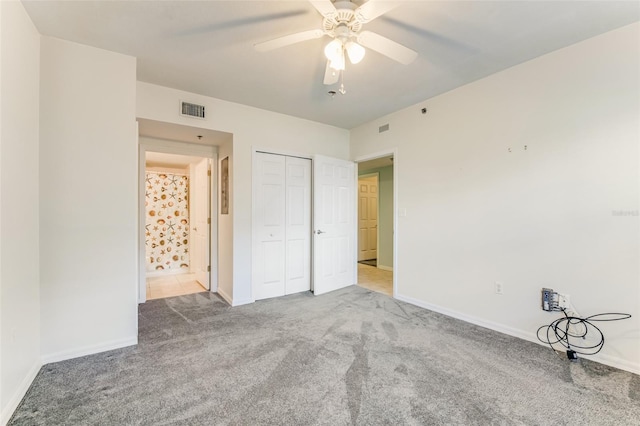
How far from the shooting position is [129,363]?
2186 mm

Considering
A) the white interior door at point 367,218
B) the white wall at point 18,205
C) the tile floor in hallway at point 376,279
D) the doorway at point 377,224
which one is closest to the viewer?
the white wall at point 18,205

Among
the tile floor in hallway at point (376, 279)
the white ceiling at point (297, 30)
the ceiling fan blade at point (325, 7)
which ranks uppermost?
the white ceiling at point (297, 30)

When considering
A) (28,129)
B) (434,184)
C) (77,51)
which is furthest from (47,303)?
(434,184)

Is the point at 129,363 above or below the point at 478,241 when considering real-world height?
below

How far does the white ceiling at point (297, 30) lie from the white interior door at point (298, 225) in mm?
1242

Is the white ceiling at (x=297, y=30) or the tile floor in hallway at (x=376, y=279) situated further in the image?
Answer: the tile floor in hallway at (x=376, y=279)

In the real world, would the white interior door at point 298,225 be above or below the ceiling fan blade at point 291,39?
below

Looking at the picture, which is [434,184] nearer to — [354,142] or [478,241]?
[478,241]

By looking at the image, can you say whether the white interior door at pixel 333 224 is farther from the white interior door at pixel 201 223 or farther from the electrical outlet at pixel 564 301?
the electrical outlet at pixel 564 301

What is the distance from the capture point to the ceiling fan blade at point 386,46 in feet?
5.87

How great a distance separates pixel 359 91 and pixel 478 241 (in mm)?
2110

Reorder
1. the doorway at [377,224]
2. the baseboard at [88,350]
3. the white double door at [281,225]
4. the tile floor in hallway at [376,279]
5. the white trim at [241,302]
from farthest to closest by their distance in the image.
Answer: the doorway at [377,224], the tile floor in hallway at [376,279], the white double door at [281,225], the white trim at [241,302], the baseboard at [88,350]

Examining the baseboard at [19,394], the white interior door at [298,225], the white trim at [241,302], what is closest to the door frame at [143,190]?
the white trim at [241,302]

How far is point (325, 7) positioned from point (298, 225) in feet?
9.52
